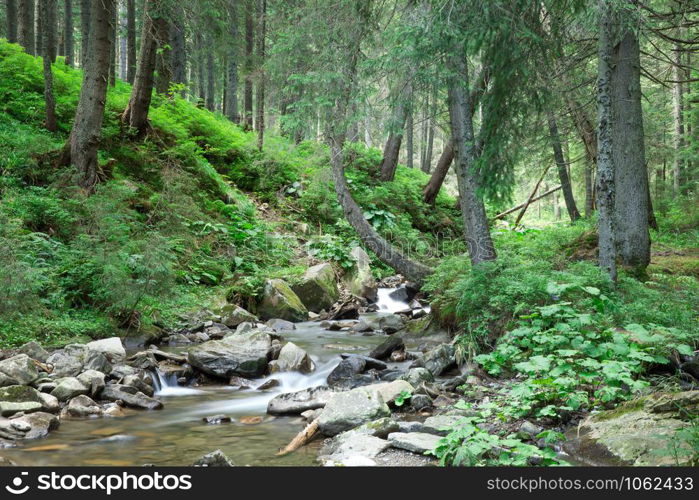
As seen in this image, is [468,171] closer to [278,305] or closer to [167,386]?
[278,305]

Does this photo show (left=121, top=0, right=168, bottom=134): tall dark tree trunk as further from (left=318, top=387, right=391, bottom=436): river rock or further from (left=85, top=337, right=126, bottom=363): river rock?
(left=318, top=387, right=391, bottom=436): river rock

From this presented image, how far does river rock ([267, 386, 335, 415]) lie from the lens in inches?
266

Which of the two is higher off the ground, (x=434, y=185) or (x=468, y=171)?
(x=434, y=185)

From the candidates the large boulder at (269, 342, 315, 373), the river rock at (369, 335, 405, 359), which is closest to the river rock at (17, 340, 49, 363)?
the large boulder at (269, 342, 315, 373)

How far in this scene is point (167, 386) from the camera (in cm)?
771

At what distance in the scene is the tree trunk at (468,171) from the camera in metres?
8.88

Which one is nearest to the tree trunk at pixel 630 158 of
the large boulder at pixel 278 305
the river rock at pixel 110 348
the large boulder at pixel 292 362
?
the large boulder at pixel 292 362

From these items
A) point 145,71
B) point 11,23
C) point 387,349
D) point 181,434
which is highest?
point 11,23

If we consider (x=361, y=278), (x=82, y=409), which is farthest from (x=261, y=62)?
(x=82, y=409)

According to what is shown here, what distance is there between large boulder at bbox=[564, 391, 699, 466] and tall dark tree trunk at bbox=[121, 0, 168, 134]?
39.4ft

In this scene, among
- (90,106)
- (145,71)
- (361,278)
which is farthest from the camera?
(361,278)

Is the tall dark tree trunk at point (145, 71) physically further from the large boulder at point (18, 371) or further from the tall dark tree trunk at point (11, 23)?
the tall dark tree trunk at point (11, 23)

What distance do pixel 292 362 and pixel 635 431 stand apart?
5417 mm

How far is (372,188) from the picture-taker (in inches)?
822
